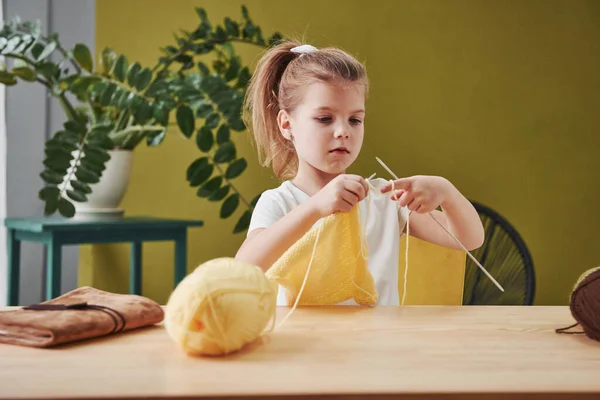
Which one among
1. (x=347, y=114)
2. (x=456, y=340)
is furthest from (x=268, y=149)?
(x=456, y=340)

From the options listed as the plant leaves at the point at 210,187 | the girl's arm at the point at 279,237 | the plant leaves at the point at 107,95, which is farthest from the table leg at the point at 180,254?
the girl's arm at the point at 279,237

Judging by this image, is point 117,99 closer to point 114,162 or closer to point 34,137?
point 114,162

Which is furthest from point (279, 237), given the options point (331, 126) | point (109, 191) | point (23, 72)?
point (23, 72)

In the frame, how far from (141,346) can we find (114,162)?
65.8 inches

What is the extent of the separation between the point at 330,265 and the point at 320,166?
1.22ft

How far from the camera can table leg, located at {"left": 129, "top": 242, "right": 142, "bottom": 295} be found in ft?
8.84

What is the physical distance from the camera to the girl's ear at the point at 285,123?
1.61m

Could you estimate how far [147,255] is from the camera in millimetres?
2838

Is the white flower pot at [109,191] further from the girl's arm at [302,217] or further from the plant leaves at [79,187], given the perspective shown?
the girl's arm at [302,217]

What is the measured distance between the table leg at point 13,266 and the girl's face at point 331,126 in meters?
1.34

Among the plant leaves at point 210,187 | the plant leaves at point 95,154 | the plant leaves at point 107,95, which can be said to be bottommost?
the plant leaves at point 210,187

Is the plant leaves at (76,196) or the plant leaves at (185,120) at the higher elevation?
the plant leaves at (185,120)

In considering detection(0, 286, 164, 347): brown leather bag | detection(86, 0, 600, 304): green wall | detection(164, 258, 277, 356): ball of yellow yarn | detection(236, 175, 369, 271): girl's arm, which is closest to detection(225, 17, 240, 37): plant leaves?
detection(86, 0, 600, 304): green wall

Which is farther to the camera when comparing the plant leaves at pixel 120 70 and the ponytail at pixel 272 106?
the plant leaves at pixel 120 70
